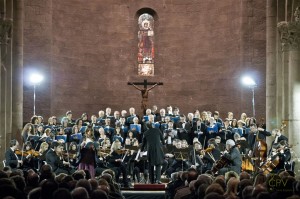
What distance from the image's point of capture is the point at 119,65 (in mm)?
33719

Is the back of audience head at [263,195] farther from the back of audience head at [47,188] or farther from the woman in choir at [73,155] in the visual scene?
the woman in choir at [73,155]

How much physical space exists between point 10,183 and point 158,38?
2434 centimetres

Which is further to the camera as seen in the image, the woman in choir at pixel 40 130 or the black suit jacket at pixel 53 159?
the woman in choir at pixel 40 130

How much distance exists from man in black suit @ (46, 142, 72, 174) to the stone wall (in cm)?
984

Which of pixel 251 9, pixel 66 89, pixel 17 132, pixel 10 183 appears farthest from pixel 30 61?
pixel 10 183

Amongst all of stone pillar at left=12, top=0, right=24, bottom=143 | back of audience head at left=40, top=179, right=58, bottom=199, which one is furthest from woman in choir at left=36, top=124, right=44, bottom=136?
A: back of audience head at left=40, top=179, right=58, bottom=199

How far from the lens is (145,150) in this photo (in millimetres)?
22391

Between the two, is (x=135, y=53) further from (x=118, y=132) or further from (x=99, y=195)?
(x=99, y=195)

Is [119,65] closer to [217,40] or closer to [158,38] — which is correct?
[158,38]

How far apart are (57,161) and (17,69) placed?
8.24 metres

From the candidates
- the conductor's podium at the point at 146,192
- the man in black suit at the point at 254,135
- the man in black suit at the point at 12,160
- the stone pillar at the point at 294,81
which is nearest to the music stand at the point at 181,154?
the conductor's podium at the point at 146,192

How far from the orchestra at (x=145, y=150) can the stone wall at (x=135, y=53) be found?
578 cm

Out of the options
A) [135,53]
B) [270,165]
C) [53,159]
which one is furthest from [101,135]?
[135,53]

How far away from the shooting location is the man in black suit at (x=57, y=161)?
67.8ft
